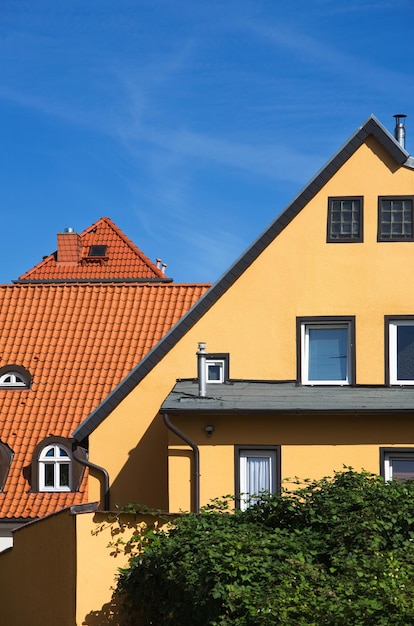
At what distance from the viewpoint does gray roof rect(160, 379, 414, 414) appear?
19.2m

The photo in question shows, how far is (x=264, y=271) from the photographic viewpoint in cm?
2116

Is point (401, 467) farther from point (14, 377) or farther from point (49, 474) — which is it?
point (14, 377)

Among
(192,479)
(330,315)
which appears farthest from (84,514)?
(330,315)

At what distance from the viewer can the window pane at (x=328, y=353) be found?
68.1 feet

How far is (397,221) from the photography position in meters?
21.0

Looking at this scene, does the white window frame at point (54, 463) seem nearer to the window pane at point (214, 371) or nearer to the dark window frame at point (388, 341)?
the window pane at point (214, 371)

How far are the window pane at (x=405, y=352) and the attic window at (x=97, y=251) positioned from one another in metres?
29.4

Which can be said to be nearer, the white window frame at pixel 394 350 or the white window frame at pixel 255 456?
the white window frame at pixel 255 456

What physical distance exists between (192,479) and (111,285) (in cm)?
1193

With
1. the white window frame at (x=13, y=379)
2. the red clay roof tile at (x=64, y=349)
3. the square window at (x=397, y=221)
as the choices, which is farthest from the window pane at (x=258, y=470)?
the white window frame at (x=13, y=379)

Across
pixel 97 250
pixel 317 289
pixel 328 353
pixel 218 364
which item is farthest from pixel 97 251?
pixel 328 353

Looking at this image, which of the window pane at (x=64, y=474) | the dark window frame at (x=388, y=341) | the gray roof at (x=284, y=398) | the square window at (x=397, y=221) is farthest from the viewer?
the window pane at (x=64, y=474)

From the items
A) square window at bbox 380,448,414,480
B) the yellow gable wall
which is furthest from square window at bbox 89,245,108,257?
square window at bbox 380,448,414,480

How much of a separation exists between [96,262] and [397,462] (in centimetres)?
3104
